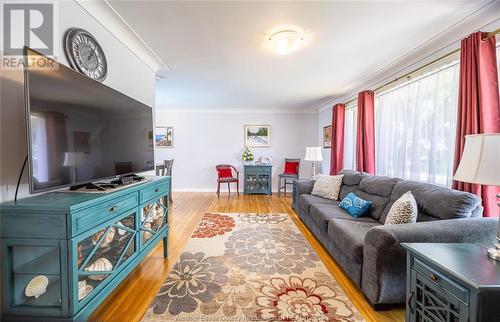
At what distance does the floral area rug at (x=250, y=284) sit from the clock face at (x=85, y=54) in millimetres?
1965

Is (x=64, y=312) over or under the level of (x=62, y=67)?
under

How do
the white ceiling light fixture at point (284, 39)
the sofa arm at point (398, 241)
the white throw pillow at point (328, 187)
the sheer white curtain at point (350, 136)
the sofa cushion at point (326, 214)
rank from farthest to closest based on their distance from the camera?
1. the sheer white curtain at point (350, 136)
2. the white throw pillow at point (328, 187)
3. the sofa cushion at point (326, 214)
4. the white ceiling light fixture at point (284, 39)
5. the sofa arm at point (398, 241)

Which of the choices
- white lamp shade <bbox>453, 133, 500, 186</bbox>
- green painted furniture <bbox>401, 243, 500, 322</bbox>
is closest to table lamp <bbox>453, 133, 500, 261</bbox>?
white lamp shade <bbox>453, 133, 500, 186</bbox>

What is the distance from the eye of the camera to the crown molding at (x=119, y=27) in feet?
5.92

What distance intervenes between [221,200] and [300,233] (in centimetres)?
253

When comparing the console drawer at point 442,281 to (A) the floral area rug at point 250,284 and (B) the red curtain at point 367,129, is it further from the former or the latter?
(B) the red curtain at point 367,129

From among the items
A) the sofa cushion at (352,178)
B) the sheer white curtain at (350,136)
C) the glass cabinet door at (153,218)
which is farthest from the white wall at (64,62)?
the sheer white curtain at (350,136)

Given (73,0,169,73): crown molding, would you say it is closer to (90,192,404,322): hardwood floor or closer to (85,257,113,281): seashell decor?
(85,257,113,281): seashell decor

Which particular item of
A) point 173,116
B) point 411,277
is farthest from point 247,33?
point 173,116

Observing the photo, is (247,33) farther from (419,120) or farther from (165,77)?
(419,120)

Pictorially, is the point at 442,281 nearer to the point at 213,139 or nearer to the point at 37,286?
the point at 37,286

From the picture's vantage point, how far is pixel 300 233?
3100 mm

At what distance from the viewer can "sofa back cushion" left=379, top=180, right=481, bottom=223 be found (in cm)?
171

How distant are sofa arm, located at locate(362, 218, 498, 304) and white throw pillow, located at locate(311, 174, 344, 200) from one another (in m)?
1.84
